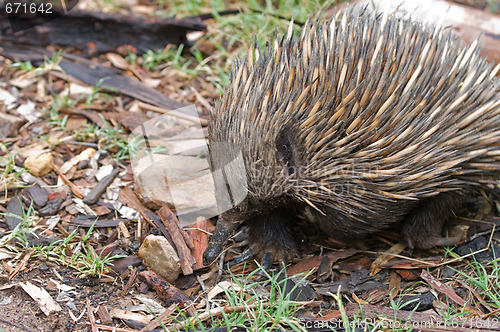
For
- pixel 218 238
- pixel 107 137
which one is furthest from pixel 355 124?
pixel 107 137

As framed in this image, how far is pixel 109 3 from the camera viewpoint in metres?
6.39

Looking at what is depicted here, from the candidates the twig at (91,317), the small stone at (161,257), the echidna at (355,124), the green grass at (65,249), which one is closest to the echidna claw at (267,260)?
the echidna at (355,124)

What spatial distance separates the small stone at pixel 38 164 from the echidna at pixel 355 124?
1.66 metres

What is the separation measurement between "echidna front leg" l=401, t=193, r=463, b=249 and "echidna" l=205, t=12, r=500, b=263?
26 centimetres

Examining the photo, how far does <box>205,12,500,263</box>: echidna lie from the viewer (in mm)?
2996

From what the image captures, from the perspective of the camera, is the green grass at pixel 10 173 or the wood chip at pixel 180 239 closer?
the wood chip at pixel 180 239

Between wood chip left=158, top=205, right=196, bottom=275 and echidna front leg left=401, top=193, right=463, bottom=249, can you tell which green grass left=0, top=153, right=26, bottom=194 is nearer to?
wood chip left=158, top=205, right=196, bottom=275

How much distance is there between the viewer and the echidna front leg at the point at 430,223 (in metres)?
3.80

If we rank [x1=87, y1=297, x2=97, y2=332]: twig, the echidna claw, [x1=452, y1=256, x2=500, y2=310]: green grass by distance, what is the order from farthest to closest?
the echidna claw → [x1=452, y1=256, x2=500, y2=310]: green grass → [x1=87, y1=297, x2=97, y2=332]: twig

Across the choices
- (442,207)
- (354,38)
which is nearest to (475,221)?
(442,207)

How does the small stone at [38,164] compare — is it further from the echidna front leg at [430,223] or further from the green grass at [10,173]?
the echidna front leg at [430,223]

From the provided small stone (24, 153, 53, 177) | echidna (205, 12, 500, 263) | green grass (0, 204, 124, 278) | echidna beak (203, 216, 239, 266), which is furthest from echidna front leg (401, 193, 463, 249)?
small stone (24, 153, 53, 177)

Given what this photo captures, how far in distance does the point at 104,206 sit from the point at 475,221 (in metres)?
2.91

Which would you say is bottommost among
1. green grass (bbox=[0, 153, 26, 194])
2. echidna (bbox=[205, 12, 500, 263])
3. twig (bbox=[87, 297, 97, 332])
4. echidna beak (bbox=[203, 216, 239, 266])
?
twig (bbox=[87, 297, 97, 332])
